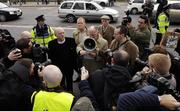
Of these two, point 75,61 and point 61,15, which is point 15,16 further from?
point 75,61

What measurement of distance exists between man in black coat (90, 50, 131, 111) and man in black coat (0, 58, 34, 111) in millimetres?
919

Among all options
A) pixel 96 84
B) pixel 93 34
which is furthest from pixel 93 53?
pixel 96 84

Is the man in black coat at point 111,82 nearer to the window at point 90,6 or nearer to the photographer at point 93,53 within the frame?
the photographer at point 93,53

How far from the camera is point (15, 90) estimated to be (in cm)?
418

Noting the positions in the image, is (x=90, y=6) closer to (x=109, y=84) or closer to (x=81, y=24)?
(x=81, y=24)

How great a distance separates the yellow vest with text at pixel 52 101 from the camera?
155 inches

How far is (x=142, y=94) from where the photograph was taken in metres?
3.51

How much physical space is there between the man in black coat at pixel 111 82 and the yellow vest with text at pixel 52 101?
25.9 inches

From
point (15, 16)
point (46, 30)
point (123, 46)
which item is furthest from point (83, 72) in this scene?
point (15, 16)

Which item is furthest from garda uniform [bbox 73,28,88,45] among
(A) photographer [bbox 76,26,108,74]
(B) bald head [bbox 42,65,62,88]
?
(B) bald head [bbox 42,65,62,88]

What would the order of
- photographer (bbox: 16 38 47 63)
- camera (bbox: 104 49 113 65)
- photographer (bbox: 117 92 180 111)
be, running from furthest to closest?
photographer (bbox: 16 38 47 63) < camera (bbox: 104 49 113 65) < photographer (bbox: 117 92 180 111)

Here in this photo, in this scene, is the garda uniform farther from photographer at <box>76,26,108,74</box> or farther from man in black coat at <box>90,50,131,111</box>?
man in black coat at <box>90,50,131,111</box>

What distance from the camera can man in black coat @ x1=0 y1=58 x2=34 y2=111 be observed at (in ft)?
13.6

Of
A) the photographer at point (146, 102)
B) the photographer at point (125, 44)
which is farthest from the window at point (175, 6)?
the photographer at point (146, 102)
